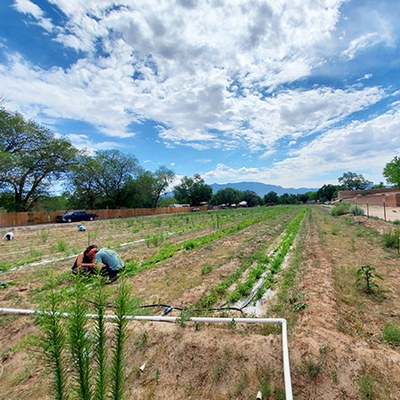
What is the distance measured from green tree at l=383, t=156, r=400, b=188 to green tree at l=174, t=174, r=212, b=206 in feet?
161

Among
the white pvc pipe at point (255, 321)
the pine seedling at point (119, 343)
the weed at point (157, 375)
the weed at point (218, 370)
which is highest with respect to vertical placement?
the pine seedling at point (119, 343)

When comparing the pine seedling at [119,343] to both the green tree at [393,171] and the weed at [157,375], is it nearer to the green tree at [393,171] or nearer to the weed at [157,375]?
the weed at [157,375]

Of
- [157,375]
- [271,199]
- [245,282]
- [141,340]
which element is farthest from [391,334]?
[271,199]

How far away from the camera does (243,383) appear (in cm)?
263

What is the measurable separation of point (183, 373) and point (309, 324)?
1.98m

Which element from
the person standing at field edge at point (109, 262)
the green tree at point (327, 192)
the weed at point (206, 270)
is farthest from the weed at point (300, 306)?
the green tree at point (327, 192)

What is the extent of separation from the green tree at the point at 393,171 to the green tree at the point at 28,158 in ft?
202

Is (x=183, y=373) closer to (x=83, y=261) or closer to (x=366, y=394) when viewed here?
(x=366, y=394)

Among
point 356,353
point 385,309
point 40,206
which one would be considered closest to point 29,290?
point 356,353

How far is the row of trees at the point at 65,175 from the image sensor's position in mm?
29156

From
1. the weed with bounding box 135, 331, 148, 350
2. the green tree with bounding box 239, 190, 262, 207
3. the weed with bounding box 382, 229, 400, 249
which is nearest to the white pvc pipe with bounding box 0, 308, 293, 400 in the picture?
the weed with bounding box 135, 331, 148, 350

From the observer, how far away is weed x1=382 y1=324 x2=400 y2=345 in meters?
3.23

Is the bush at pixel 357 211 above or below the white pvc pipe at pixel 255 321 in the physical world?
above

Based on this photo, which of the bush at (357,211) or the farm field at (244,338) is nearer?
the farm field at (244,338)
